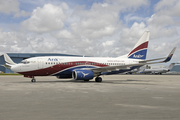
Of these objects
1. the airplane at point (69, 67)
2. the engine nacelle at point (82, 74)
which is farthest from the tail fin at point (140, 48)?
the engine nacelle at point (82, 74)

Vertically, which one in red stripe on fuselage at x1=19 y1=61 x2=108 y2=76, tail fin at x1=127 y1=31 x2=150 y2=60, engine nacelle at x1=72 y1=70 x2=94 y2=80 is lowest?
engine nacelle at x1=72 y1=70 x2=94 y2=80

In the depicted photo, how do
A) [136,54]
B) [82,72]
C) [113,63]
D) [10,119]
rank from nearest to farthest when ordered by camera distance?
[10,119] → [82,72] → [113,63] → [136,54]

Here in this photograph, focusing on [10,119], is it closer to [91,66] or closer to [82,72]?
[82,72]

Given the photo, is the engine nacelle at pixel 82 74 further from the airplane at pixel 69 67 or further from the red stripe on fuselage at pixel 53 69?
the red stripe on fuselage at pixel 53 69

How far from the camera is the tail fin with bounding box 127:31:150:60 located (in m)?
34.8

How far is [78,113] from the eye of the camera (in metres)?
7.01

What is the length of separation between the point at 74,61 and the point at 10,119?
22.7m

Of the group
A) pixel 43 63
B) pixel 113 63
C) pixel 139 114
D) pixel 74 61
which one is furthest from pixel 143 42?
pixel 139 114

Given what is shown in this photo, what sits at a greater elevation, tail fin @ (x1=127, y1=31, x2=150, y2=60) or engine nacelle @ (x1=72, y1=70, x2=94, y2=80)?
tail fin @ (x1=127, y1=31, x2=150, y2=60)

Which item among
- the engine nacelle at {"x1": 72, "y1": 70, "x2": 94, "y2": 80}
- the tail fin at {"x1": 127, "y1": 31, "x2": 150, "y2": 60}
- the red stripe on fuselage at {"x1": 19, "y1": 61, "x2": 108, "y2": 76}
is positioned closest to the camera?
the engine nacelle at {"x1": 72, "y1": 70, "x2": 94, "y2": 80}

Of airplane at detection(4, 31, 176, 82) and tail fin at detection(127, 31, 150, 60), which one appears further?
tail fin at detection(127, 31, 150, 60)

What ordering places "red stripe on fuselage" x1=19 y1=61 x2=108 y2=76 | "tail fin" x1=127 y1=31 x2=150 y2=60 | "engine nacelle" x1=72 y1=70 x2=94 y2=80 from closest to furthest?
"engine nacelle" x1=72 y1=70 x2=94 y2=80
"red stripe on fuselage" x1=19 y1=61 x2=108 y2=76
"tail fin" x1=127 y1=31 x2=150 y2=60

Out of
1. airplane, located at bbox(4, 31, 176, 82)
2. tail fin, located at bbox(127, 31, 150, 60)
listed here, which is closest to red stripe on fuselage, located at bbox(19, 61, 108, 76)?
airplane, located at bbox(4, 31, 176, 82)

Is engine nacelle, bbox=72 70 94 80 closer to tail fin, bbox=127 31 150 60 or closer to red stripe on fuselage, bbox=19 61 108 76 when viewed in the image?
red stripe on fuselage, bbox=19 61 108 76
